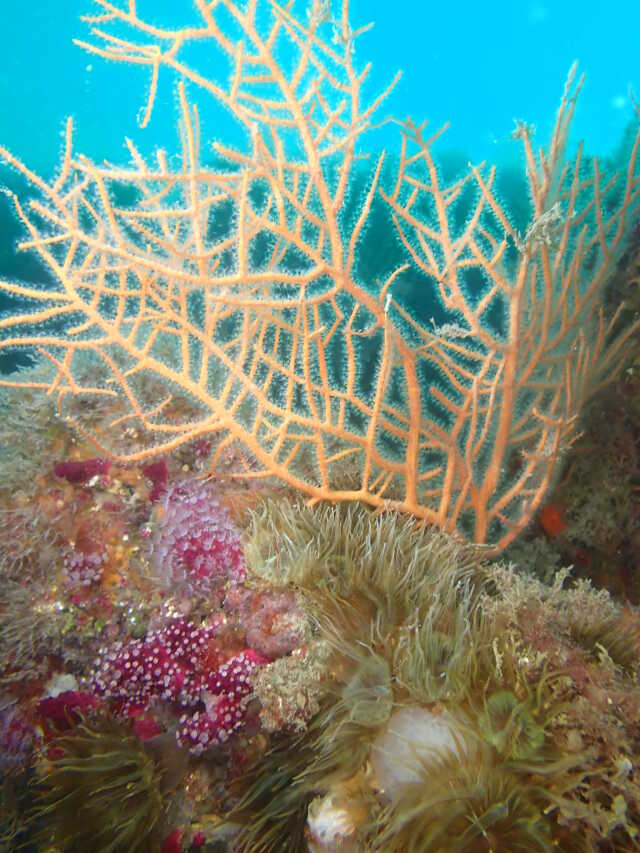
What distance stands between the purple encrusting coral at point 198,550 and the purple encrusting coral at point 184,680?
→ 27 cm

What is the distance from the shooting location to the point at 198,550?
321 cm

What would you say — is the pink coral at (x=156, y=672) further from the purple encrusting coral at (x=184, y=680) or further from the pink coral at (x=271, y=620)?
the pink coral at (x=271, y=620)

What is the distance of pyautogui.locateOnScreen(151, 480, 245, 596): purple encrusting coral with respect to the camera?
319 cm

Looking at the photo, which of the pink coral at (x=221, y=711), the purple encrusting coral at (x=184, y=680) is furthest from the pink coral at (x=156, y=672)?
the pink coral at (x=221, y=711)

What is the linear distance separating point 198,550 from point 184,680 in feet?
2.50

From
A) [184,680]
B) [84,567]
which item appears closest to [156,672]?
[184,680]

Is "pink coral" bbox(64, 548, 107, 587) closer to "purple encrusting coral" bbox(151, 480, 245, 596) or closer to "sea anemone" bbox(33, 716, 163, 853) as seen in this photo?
"purple encrusting coral" bbox(151, 480, 245, 596)

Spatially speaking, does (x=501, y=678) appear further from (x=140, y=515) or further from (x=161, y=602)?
(x=140, y=515)

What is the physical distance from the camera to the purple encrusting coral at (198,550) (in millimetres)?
3186

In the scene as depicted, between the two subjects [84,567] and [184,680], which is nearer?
[184,680]

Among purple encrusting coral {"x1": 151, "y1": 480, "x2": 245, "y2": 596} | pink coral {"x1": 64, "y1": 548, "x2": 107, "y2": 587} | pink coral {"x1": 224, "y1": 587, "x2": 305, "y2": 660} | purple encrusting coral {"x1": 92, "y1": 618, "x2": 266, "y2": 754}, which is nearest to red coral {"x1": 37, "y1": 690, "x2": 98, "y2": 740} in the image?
purple encrusting coral {"x1": 92, "y1": 618, "x2": 266, "y2": 754}

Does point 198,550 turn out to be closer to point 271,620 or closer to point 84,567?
point 271,620

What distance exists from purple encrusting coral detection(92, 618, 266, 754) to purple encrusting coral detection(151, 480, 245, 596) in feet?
0.90

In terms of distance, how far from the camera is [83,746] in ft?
9.06
